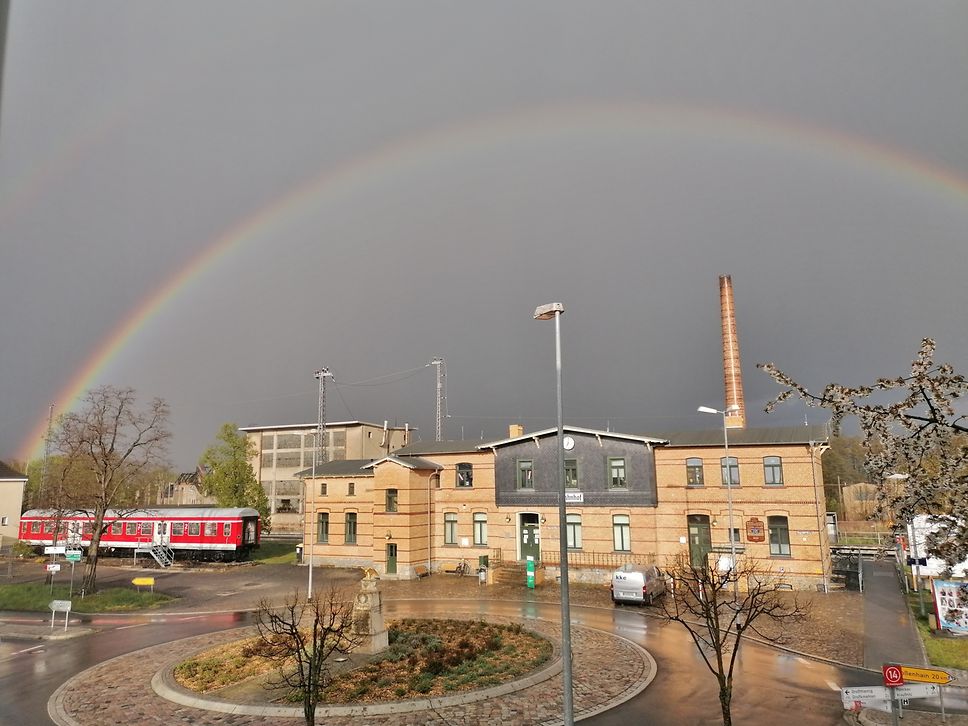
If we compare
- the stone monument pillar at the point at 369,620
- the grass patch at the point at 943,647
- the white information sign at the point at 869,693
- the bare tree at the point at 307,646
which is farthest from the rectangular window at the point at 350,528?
the white information sign at the point at 869,693

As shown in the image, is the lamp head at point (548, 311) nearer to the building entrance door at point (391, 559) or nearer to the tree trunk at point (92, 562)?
the building entrance door at point (391, 559)

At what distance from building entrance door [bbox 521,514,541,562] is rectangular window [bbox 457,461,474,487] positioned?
455 centimetres

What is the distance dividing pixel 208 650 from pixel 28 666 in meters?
5.46

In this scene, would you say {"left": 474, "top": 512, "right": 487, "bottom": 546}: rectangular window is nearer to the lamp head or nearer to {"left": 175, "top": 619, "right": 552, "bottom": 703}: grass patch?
{"left": 175, "top": 619, "right": 552, "bottom": 703}: grass patch

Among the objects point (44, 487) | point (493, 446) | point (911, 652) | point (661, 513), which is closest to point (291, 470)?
point (44, 487)

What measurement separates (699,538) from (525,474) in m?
10.9

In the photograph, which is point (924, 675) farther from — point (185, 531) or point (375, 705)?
point (185, 531)

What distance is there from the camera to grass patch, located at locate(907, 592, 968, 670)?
19.1 metres

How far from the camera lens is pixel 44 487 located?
61.1m

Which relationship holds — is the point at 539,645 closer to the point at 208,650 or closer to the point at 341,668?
the point at 341,668

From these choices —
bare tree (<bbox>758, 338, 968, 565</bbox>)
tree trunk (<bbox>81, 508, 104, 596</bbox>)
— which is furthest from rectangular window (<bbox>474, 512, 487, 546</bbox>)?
bare tree (<bbox>758, 338, 968, 565</bbox>)

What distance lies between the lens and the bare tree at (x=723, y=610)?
12977mm

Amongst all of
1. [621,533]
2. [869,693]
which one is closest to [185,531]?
[621,533]

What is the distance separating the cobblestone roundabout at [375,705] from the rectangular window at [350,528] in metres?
Answer: 23.3
